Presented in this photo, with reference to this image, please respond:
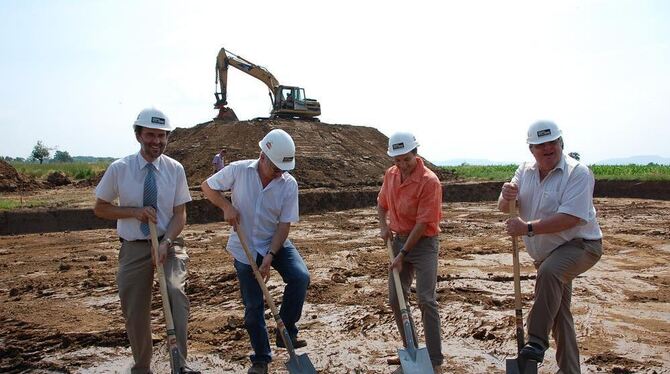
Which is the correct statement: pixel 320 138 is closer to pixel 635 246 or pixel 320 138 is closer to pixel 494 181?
pixel 494 181

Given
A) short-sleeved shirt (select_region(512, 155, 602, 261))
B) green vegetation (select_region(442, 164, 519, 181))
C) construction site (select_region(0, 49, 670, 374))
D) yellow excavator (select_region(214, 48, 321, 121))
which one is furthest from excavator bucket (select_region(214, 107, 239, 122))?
short-sleeved shirt (select_region(512, 155, 602, 261))

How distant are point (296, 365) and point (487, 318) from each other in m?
2.81

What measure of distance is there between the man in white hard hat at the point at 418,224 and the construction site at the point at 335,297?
2.40ft

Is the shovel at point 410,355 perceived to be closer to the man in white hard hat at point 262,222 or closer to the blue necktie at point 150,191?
the man in white hard hat at point 262,222

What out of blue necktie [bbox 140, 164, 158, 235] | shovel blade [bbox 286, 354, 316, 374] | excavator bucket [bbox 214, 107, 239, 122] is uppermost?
excavator bucket [bbox 214, 107, 239, 122]

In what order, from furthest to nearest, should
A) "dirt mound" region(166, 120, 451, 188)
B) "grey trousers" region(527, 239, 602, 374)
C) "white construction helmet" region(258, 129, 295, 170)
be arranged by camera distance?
"dirt mound" region(166, 120, 451, 188) < "white construction helmet" region(258, 129, 295, 170) < "grey trousers" region(527, 239, 602, 374)

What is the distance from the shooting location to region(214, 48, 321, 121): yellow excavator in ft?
85.8

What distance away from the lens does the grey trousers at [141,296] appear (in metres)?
3.99

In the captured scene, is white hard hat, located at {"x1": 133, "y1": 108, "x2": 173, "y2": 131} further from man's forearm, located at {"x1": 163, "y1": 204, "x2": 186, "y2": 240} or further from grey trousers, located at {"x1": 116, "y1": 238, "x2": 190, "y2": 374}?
grey trousers, located at {"x1": 116, "y1": 238, "x2": 190, "y2": 374}

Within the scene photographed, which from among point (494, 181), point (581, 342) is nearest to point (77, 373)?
point (581, 342)

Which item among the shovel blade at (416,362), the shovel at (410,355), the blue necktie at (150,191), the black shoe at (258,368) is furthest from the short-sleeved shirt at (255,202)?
the shovel blade at (416,362)

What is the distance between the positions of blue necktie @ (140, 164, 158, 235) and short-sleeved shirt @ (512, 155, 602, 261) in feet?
8.98

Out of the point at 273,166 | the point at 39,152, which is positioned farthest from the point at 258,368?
the point at 39,152

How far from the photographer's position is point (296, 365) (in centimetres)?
412
